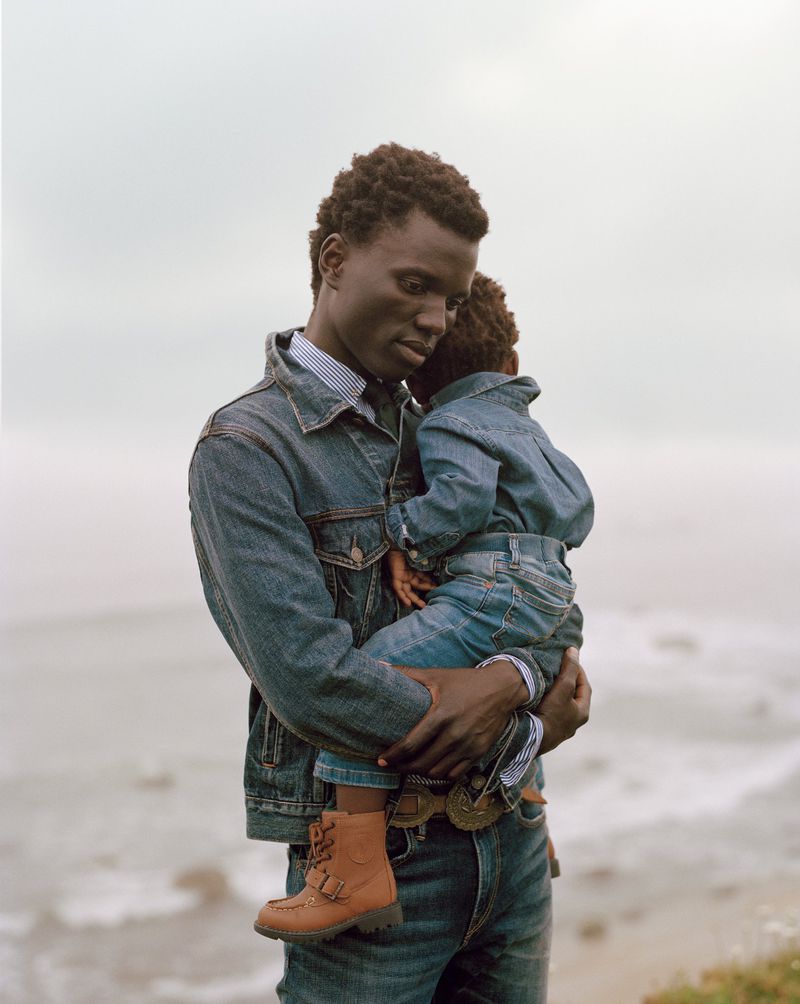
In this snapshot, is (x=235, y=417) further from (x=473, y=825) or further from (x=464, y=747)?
(x=473, y=825)

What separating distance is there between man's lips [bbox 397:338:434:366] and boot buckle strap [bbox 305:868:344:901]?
3.37ft

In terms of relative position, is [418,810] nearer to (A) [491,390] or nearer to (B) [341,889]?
(B) [341,889]

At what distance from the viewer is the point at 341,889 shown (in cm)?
181

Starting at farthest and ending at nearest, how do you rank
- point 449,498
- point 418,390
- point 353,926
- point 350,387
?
1. point 418,390
2. point 350,387
3. point 449,498
4. point 353,926

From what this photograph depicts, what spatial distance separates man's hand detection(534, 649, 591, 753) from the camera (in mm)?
2035

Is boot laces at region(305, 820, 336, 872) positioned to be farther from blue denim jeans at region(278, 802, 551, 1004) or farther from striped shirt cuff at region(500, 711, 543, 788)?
striped shirt cuff at region(500, 711, 543, 788)

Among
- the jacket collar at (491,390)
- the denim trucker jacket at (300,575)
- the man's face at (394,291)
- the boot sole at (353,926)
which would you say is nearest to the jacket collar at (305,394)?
the denim trucker jacket at (300,575)

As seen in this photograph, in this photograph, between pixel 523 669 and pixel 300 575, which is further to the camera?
pixel 523 669

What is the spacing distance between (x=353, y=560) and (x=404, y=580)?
0.14 meters

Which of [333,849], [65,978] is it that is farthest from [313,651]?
[65,978]

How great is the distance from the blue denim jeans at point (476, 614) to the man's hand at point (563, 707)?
109 mm

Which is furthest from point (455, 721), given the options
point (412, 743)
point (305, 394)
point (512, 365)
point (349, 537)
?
point (512, 365)

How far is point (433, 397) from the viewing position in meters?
2.33

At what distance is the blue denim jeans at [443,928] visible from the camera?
191 centimetres
